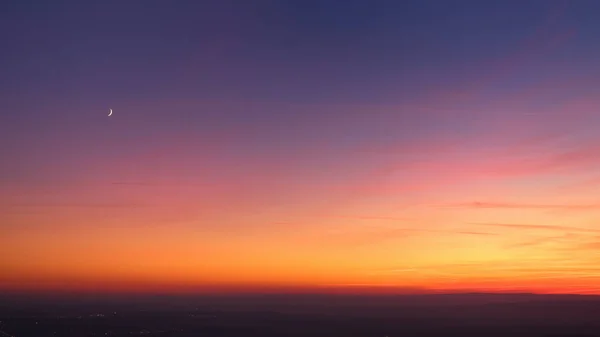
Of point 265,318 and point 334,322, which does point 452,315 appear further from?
point 265,318

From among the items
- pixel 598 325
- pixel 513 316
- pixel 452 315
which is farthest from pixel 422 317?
pixel 598 325

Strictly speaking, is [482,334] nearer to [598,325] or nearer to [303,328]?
[598,325]

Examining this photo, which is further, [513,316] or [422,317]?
[422,317]

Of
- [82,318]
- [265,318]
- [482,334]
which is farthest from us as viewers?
[265,318]

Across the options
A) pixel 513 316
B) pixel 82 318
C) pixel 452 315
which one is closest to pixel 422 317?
pixel 452 315

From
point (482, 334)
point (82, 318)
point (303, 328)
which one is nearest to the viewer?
point (482, 334)

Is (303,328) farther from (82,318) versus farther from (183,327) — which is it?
(82,318)

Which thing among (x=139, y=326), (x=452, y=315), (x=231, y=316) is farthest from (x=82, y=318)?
(x=452, y=315)

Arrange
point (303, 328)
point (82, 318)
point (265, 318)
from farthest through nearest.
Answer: point (265, 318)
point (82, 318)
point (303, 328)

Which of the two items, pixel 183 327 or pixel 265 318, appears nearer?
pixel 183 327
